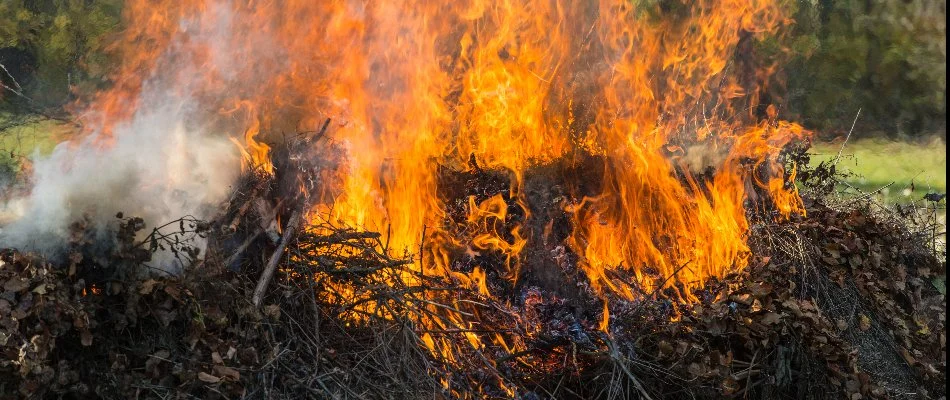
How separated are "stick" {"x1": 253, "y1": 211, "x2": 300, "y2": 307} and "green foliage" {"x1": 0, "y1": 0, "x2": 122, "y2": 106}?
5.93m

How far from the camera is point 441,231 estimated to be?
543cm

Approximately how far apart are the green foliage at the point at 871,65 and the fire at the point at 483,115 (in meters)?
5.84

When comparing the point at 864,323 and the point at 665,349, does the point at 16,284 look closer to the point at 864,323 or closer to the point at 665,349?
the point at 665,349

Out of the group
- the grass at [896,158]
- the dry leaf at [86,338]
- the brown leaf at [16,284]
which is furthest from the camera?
the grass at [896,158]

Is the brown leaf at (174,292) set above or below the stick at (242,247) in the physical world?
below

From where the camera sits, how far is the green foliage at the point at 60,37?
948cm

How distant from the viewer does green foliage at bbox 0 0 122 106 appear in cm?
948

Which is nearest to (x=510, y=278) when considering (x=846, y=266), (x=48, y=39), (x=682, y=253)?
(x=682, y=253)

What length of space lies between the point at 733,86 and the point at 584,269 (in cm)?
267

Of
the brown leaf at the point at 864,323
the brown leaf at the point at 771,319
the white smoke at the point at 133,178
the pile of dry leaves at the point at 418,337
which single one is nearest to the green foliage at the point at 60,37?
the white smoke at the point at 133,178

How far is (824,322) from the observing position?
15.4 ft

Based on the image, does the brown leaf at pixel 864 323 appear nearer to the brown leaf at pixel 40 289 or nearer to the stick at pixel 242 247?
the stick at pixel 242 247

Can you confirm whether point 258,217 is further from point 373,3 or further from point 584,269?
point 584,269

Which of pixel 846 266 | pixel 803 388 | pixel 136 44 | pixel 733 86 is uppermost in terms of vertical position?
pixel 136 44
